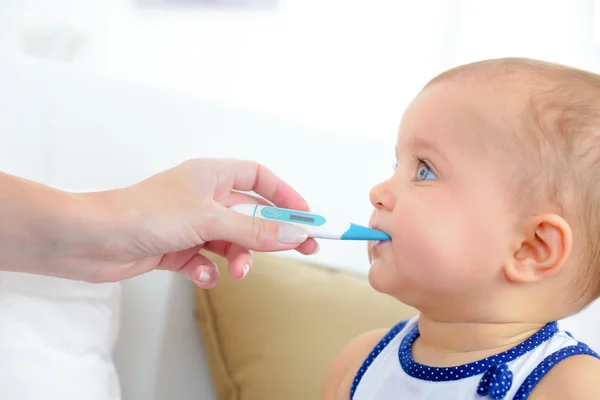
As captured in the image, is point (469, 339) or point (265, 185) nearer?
point (469, 339)

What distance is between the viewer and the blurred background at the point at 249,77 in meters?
1.40

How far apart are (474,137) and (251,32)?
86cm

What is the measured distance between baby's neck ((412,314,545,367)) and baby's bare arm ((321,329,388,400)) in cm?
15

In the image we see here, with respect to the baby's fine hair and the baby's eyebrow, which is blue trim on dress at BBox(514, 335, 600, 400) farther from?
the baby's eyebrow

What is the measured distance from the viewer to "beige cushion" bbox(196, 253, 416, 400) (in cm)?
119

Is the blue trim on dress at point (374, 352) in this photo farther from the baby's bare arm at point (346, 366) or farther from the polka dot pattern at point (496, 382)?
the polka dot pattern at point (496, 382)

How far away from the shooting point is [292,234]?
929 mm

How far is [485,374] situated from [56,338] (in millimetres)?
624

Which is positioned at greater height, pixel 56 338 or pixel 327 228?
pixel 327 228

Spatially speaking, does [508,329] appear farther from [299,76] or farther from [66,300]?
[299,76]

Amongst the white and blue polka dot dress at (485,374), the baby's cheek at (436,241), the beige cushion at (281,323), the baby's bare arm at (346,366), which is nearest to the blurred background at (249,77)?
the beige cushion at (281,323)

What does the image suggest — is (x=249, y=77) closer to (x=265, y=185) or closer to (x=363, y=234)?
(x=265, y=185)

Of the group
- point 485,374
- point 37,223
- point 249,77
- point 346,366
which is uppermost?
point 249,77

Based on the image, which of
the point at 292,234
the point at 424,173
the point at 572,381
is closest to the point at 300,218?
the point at 292,234
